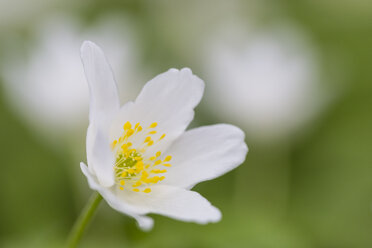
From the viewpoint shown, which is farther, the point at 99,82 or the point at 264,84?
the point at 264,84

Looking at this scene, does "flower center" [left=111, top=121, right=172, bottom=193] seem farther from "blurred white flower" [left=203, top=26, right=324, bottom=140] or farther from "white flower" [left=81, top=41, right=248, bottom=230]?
"blurred white flower" [left=203, top=26, right=324, bottom=140]

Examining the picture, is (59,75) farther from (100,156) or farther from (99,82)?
(100,156)

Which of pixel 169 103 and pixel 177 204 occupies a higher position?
pixel 169 103

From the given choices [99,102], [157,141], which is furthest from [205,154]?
[99,102]

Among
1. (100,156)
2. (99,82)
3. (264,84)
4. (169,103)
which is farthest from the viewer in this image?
(264,84)

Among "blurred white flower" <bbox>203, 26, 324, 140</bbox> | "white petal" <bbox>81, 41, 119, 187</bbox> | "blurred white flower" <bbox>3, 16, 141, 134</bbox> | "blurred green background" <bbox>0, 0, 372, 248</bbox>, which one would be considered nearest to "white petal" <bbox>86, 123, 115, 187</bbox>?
"white petal" <bbox>81, 41, 119, 187</bbox>

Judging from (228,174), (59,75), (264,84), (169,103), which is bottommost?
(228,174)
